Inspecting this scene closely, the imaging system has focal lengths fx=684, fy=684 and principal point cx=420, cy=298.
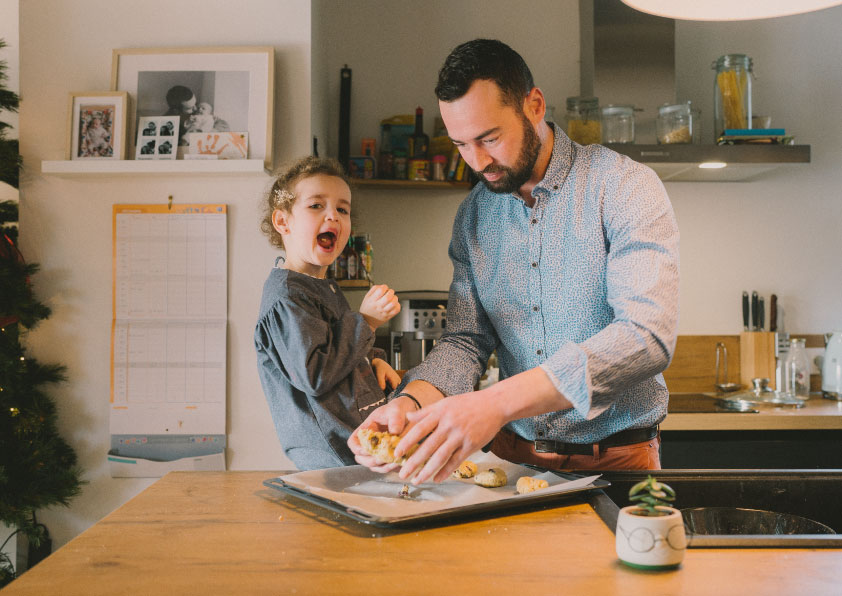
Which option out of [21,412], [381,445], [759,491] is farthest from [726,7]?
[21,412]

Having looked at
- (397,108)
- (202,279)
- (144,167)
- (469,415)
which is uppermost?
(397,108)

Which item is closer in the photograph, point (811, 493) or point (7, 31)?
point (811, 493)

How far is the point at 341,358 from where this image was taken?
5.11ft

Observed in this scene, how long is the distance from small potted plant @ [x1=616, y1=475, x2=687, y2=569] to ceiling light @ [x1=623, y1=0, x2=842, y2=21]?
81 cm

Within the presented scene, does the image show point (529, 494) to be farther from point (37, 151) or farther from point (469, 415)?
point (37, 151)

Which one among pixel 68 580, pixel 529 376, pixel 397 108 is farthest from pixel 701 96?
pixel 68 580

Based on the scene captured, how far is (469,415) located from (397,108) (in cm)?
255

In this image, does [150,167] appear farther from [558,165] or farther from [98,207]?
[558,165]

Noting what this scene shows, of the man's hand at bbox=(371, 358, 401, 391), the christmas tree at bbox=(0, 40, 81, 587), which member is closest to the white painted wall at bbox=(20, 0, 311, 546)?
the christmas tree at bbox=(0, 40, 81, 587)

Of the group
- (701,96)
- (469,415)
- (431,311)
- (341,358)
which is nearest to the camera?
(469,415)

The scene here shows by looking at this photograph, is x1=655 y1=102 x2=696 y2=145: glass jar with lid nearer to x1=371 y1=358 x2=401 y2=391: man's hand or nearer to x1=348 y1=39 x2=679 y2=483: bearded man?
x1=348 y1=39 x2=679 y2=483: bearded man

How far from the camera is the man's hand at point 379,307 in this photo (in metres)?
1.70

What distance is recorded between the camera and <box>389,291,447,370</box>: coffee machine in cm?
288

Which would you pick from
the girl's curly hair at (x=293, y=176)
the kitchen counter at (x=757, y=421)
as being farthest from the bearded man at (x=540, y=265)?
the kitchen counter at (x=757, y=421)
